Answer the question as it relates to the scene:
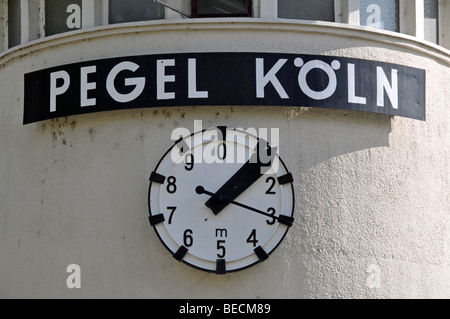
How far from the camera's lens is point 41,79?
18781 millimetres

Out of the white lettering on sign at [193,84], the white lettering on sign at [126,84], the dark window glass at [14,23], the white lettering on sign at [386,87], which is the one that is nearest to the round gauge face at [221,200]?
the white lettering on sign at [193,84]

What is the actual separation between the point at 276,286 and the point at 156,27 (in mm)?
3340

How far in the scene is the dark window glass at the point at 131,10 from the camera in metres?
19.0

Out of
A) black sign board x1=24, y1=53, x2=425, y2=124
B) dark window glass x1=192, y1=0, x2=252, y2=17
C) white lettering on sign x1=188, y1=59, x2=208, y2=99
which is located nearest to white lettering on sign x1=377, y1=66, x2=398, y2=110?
black sign board x1=24, y1=53, x2=425, y2=124

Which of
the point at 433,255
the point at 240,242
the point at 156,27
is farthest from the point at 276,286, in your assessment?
the point at 156,27

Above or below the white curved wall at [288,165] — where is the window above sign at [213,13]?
above

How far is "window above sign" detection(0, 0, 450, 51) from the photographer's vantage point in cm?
1880

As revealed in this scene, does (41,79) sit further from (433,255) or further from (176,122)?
(433,255)

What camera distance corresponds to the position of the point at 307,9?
1891 cm

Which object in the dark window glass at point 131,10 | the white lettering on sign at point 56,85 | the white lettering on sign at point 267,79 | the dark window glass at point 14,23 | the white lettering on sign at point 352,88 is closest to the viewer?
the white lettering on sign at point 267,79

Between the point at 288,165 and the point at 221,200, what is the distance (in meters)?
0.92

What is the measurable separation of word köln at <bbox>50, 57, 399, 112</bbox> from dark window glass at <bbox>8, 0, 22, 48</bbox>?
1679mm

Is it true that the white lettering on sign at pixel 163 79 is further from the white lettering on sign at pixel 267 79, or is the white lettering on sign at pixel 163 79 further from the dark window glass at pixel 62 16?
the dark window glass at pixel 62 16

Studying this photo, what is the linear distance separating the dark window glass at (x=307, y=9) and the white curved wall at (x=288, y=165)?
20.5 inches
